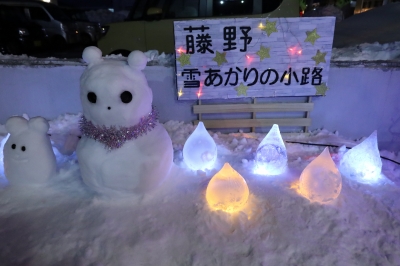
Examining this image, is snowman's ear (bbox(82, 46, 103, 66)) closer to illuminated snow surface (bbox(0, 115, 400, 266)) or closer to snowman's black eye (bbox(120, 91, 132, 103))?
snowman's black eye (bbox(120, 91, 132, 103))

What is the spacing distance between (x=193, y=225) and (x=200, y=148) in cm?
84

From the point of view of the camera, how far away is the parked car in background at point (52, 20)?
990 cm

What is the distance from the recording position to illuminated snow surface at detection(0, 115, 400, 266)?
7.48ft

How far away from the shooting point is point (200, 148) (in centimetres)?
313

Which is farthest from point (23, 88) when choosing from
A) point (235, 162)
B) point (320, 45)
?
point (320, 45)

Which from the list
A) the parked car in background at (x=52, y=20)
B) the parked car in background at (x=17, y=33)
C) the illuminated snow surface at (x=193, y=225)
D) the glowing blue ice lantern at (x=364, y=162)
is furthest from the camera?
the parked car in background at (x=52, y=20)

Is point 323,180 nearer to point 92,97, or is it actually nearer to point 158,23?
point 92,97

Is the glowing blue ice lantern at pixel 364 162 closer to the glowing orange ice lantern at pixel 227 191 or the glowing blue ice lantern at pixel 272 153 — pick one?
the glowing blue ice lantern at pixel 272 153

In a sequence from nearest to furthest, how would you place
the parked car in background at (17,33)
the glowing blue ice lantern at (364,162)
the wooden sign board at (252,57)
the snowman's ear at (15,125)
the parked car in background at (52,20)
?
the snowman's ear at (15,125) < the glowing blue ice lantern at (364,162) < the wooden sign board at (252,57) < the parked car in background at (17,33) < the parked car in background at (52,20)

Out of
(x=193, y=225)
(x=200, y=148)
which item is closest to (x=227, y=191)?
(x=193, y=225)

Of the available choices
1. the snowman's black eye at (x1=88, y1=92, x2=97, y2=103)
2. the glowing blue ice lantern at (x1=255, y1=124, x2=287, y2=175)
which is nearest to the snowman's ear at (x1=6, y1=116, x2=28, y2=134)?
the snowman's black eye at (x1=88, y1=92, x2=97, y2=103)

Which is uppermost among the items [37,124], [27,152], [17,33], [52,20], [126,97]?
[52,20]

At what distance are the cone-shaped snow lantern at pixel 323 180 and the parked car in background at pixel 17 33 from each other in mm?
9479

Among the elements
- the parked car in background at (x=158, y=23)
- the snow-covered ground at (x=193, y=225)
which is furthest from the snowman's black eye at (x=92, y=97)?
the parked car in background at (x=158, y=23)
